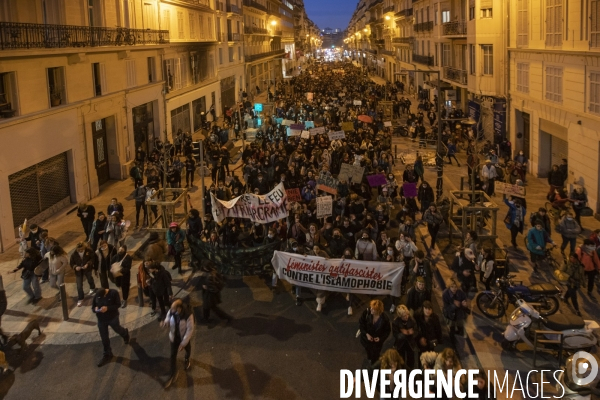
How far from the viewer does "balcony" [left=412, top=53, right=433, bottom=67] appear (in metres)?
53.4

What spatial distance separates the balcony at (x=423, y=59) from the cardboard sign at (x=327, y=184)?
36.9 m

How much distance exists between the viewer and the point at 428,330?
1041 centimetres

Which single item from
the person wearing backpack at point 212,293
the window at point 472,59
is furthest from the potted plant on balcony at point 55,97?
the window at point 472,59

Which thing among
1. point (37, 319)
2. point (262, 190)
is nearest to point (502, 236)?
point (262, 190)

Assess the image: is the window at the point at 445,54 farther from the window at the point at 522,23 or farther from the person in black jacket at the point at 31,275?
the person in black jacket at the point at 31,275

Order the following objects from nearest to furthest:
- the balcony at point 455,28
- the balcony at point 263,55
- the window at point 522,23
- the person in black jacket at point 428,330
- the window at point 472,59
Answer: the person in black jacket at point 428,330
the window at point 522,23
the window at point 472,59
the balcony at point 455,28
the balcony at point 263,55

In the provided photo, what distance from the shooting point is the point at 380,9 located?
10081cm

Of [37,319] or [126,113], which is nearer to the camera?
[37,319]

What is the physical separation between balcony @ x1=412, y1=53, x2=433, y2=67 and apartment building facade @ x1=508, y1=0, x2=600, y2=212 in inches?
927

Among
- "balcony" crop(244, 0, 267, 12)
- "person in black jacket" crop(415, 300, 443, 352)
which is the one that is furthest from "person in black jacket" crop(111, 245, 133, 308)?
"balcony" crop(244, 0, 267, 12)

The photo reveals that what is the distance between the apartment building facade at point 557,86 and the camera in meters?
20.9

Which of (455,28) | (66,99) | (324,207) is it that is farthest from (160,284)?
(455,28)

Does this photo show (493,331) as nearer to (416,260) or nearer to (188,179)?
(416,260)

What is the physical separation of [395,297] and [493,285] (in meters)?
2.59
